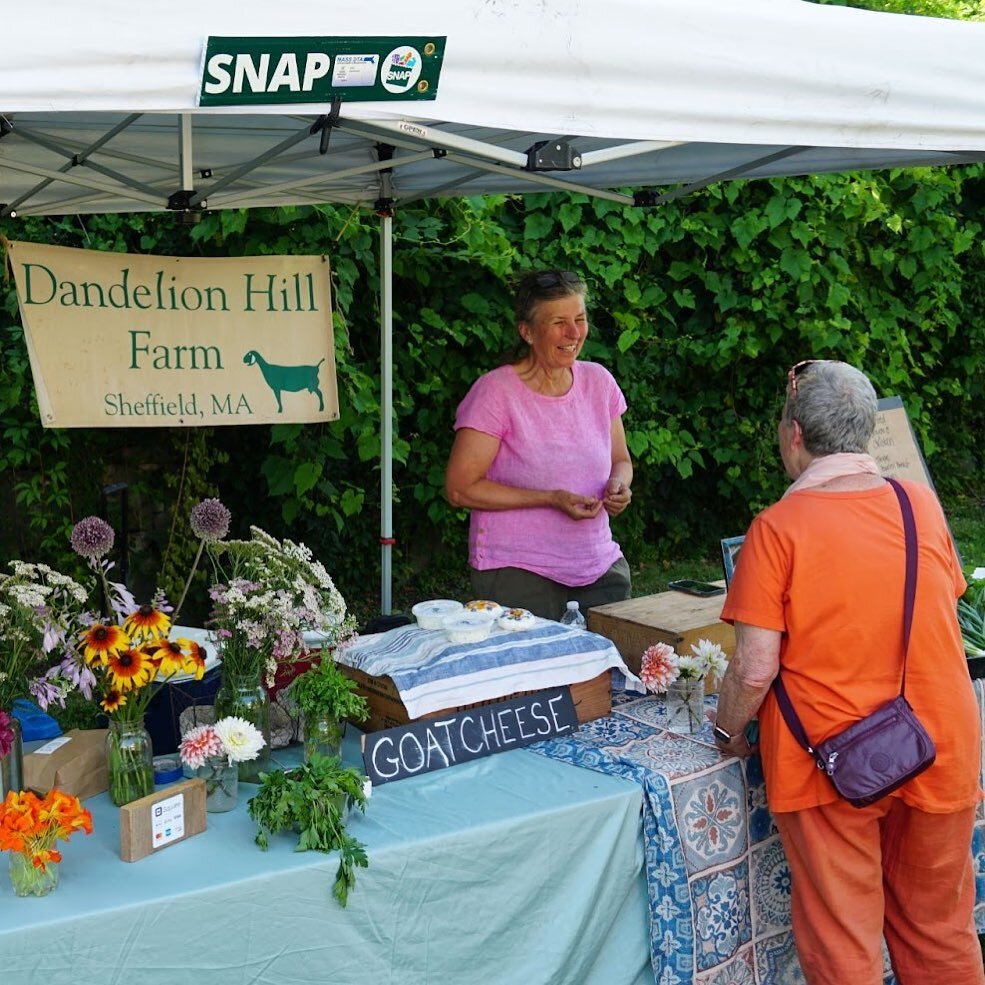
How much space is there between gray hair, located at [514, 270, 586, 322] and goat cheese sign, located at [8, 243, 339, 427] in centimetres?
57

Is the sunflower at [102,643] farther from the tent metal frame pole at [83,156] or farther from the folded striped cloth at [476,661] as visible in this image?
the tent metal frame pole at [83,156]

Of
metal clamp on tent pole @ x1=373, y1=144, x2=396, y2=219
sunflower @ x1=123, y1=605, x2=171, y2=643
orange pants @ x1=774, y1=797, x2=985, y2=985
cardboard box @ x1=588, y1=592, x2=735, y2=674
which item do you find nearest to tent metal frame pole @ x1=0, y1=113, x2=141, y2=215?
metal clamp on tent pole @ x1=373, y1=144, x2=396, y2=219

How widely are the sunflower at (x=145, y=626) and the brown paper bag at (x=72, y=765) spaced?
22 centimetres

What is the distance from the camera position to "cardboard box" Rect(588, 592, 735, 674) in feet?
8.17

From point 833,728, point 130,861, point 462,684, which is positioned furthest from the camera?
point 462,684

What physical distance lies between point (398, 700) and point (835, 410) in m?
0.95

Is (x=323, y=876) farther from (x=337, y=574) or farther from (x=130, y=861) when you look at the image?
(x=337, y=574)

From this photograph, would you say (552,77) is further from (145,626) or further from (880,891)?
(880,891)

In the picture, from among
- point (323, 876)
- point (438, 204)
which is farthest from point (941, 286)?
point (323, 876)

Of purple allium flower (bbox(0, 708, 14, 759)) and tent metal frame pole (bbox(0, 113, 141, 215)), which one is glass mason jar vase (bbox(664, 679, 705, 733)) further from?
tent metal frame pole (bbox(0, 113, 141, 215))

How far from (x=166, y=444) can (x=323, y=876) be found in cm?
358

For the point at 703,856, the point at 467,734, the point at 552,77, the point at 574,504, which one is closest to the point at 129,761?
the point at 467,734

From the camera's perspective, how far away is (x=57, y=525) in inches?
187

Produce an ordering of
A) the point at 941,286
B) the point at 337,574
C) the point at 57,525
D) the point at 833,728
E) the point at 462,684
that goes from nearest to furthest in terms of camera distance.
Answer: the point at 833,728 < the point at 462,684 < the point at 57,525 < the point at 337,574 < the point at 941,286
